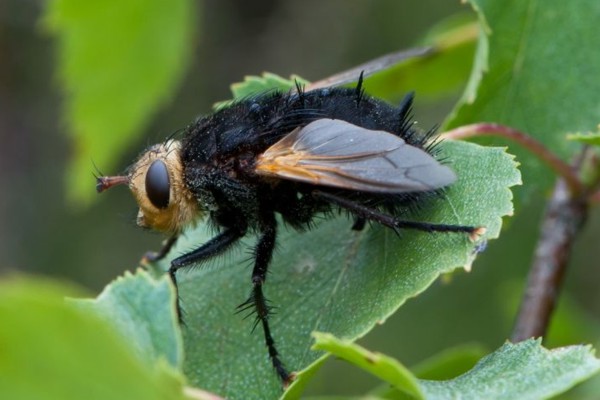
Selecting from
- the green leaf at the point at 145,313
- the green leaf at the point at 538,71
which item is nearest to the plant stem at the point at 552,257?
the green leaf at the point at 538,71

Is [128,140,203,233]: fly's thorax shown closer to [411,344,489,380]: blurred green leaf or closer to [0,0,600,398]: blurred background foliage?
[411,344,489,380]: blurred green leaf

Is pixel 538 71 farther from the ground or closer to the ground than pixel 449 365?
farther from the ground

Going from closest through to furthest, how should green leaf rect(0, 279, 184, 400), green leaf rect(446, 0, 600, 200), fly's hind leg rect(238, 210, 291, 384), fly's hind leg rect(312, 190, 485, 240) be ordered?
1. green leaf rect(0, 279, 184, 400)
2. fly's hind leg rect(312, 190, 485, 240)
3. fly's hind leg rect(238, 210, 291, 384)
4. green leaf rect(446, 0, 600, 200)

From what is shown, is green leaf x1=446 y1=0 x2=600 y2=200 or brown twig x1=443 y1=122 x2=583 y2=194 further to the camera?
green leaf x1=446 y1=0 x2=600 y2=200

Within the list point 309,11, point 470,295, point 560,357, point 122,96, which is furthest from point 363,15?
point 560,357

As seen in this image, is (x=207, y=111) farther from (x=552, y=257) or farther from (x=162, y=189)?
(x=162, y=189)

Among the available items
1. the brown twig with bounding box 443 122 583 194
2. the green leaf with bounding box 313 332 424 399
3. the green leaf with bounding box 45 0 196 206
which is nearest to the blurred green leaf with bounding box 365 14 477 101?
the brown twig with bounding box 443 122 583 194

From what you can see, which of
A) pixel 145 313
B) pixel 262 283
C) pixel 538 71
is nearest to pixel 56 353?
pixel 145 313

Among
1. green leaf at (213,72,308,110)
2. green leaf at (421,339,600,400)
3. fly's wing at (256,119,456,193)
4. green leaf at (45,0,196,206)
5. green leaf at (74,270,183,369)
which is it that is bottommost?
green leaf at (421,339,600,400)
